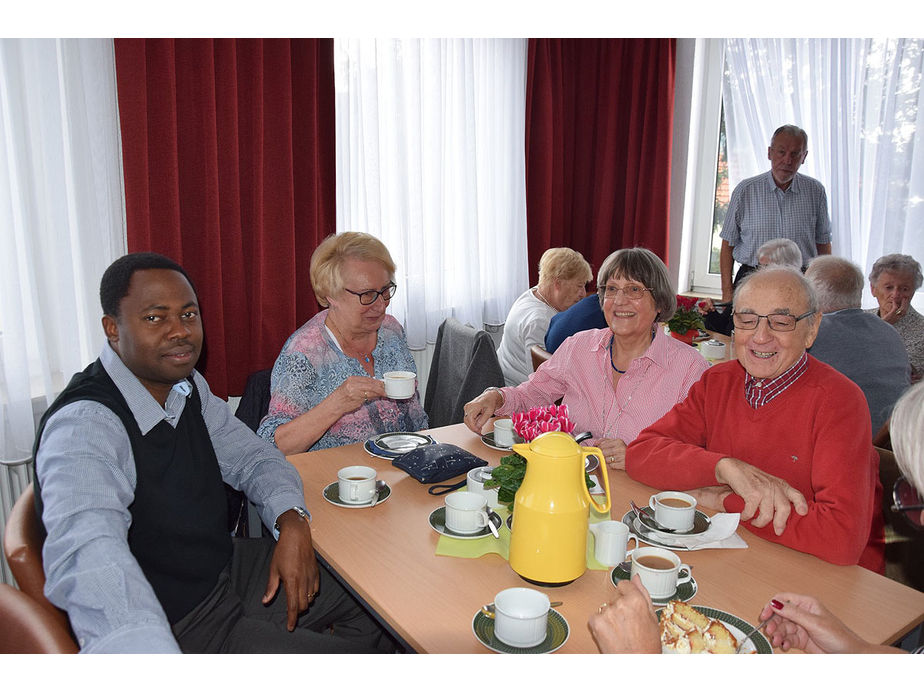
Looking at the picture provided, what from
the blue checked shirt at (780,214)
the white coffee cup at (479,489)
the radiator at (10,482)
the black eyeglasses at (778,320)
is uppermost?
the blue checked shirt at (780,214)

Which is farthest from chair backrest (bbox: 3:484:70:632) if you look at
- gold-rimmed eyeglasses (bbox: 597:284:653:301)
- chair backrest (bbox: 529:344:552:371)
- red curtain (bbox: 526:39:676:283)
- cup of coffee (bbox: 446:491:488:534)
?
red curtain (bbox: 526:39:676:283)

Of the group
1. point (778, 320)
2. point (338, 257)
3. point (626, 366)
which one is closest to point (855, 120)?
point (626, 366)

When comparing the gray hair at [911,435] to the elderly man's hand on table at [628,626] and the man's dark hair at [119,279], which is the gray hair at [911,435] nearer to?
the elderly man's hand on table at [628,626]

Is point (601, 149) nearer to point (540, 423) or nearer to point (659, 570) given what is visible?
point (540, 423)

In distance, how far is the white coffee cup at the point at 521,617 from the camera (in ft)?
3.68

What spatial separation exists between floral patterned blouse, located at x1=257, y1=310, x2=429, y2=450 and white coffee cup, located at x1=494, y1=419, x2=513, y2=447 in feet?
1.06

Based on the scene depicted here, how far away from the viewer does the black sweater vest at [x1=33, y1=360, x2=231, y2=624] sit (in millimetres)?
1420

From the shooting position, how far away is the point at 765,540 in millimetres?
1526

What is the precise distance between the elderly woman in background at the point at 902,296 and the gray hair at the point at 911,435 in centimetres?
232

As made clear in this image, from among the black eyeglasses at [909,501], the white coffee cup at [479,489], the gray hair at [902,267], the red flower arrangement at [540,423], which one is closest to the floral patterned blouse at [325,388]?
the white coffee cup at [479,489]

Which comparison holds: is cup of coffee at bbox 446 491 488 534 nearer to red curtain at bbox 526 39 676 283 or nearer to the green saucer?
the green saucer

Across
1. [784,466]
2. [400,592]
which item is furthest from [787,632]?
[400,592]

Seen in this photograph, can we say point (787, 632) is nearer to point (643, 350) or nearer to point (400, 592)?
point (400, 592)
